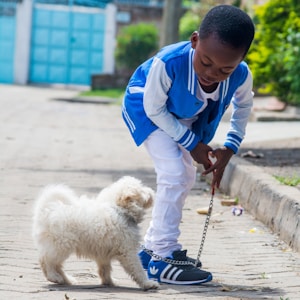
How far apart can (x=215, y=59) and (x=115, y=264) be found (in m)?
1.69

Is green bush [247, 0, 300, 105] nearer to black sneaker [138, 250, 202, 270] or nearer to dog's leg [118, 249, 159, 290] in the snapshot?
black sneaker [138, 250, 202, 270]

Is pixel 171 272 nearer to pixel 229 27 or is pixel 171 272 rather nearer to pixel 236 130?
pixel 236 130

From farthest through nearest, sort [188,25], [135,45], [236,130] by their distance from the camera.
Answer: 1. [135,45]
2. [188,25]
3. [236,130]

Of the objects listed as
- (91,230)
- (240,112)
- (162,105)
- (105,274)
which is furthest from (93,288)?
(240,112)

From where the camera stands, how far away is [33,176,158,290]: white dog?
5.04 m

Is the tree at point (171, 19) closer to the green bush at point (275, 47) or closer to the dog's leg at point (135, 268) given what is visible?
the green bush at point (275, 47)

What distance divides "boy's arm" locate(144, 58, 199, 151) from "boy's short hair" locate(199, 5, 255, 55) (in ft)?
1.17

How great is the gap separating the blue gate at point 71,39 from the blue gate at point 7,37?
107 cm

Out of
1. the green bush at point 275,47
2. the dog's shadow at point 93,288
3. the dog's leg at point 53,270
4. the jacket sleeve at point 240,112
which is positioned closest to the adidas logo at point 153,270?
the dog's shadow at point 93,288

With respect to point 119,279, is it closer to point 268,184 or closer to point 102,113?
point 268,184

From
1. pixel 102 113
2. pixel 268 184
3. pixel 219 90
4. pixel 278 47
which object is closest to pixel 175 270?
pixel 219 90

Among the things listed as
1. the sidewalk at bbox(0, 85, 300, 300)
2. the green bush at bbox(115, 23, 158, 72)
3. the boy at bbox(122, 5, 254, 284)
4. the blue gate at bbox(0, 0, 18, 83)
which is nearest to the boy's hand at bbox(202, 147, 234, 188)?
the boy at bbox(122, 5, 254, 284)

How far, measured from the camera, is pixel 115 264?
19.7 feet

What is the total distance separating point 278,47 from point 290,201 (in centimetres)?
1093
